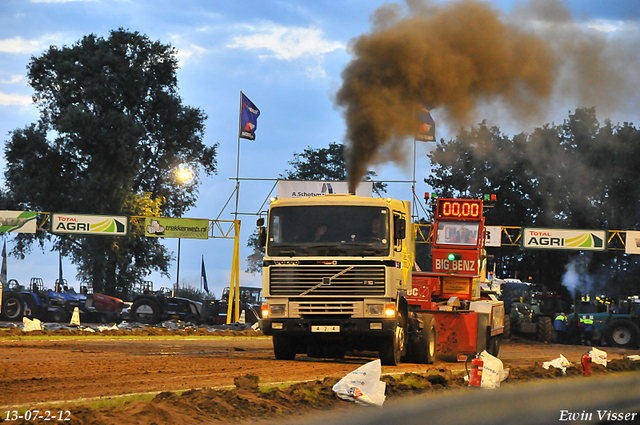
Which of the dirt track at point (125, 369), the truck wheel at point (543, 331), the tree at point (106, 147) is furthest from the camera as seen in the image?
the tree at point (106, 147)

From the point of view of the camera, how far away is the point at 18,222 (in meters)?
36.3

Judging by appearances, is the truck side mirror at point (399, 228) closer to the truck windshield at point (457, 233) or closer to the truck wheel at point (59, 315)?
the truck windshield at point (457, 233)

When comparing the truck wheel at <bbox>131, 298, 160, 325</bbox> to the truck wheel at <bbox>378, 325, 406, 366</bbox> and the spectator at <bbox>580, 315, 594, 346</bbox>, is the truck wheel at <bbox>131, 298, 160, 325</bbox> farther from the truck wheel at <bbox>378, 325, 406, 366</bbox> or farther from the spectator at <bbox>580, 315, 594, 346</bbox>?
the truck wheel at <bbox>378, 325, 406, 366</bbox>

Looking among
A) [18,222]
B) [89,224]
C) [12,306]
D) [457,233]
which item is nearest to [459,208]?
[457,233]

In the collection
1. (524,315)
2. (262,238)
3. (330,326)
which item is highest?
(262,238)

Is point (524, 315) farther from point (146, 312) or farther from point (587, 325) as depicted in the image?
point (146, 312)

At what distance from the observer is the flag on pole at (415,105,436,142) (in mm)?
20625

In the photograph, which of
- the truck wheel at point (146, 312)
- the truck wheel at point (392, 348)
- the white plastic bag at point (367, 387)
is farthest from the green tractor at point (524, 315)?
the white plastic bag at point (367, 387)

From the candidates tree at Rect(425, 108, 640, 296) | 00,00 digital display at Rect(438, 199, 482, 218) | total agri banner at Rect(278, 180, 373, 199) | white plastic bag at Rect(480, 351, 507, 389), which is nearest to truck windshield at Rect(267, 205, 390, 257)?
white plastic bag at Rect(480, 351, 507, 389)

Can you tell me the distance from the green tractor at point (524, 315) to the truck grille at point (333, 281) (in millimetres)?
14724

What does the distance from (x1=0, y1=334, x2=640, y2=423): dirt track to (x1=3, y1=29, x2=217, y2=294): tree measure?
30.7m

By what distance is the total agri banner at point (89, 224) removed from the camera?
117ft

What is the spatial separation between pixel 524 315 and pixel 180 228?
51.9ft

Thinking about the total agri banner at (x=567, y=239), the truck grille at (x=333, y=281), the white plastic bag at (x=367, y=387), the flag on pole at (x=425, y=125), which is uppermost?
the flag on pole at (x=425, y=125)
